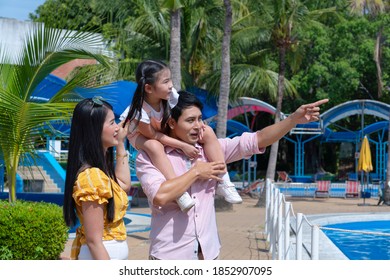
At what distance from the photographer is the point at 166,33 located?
21.1m

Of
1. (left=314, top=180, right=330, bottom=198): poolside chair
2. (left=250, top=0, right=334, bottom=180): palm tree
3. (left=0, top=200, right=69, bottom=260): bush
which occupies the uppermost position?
(left=250, top=0, right=334, bottom=180): palm tree

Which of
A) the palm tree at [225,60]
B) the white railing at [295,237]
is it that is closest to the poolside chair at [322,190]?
the palm tree at [225,60]

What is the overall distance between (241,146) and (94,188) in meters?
0.83

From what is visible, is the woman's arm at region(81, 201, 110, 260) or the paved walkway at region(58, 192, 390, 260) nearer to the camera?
the woman's arm at region(81, 201, 110, 260)

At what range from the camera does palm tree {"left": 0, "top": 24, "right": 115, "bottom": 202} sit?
7.70 metres

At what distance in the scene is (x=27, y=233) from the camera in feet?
24.6

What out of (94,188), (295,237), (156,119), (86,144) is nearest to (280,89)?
(295,237)

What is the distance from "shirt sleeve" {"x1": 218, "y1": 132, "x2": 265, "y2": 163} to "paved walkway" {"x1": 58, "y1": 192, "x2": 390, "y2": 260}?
235 inches

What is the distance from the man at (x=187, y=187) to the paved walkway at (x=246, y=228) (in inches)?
239

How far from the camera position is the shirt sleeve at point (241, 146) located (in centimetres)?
354

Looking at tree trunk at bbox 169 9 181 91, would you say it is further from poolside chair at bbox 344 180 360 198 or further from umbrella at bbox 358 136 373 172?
poolside chair at bbox 344 180 360 198

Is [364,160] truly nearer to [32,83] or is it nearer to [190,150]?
[32,83]

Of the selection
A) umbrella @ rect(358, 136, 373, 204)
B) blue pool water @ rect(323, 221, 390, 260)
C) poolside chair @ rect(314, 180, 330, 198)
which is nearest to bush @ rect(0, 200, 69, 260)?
blue pool water @ rect(323, 221, 390, 260)

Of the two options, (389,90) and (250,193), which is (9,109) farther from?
(389,90)
